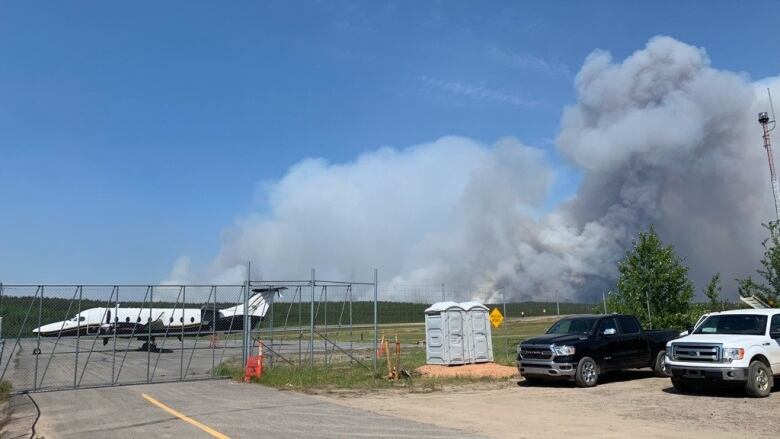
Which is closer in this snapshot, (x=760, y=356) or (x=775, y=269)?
(x=760, y=356)

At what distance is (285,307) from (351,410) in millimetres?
10441

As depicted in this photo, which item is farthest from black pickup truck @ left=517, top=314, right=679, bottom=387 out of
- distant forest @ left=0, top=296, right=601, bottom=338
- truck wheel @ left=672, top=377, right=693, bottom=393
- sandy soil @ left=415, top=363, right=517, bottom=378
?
distant forest @ left=0, top=296, right=601, bottom=338

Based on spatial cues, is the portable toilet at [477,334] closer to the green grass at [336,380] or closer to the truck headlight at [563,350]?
the green grass at [336,380]

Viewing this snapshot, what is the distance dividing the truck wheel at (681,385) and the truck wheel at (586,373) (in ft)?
6.45

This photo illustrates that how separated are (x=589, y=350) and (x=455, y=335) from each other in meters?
6.62

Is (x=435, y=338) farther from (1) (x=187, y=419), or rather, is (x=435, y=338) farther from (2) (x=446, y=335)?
(1) (x=187, y=419)

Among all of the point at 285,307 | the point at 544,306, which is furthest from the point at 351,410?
the point at 544,306

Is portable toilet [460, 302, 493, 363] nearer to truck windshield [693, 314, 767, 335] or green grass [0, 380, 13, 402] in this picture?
truck windshield [693, 314, 767, 335]

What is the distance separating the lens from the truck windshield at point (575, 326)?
54.3ft

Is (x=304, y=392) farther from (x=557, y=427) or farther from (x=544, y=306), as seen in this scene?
(x=544, y=306)

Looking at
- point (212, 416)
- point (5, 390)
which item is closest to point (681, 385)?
point (212, 416)

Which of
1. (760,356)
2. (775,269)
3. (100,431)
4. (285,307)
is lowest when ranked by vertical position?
(100,431)

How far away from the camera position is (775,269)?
79.4 ft

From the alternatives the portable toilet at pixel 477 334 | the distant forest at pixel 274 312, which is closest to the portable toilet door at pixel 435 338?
the portable toilet at pixel 477 334
